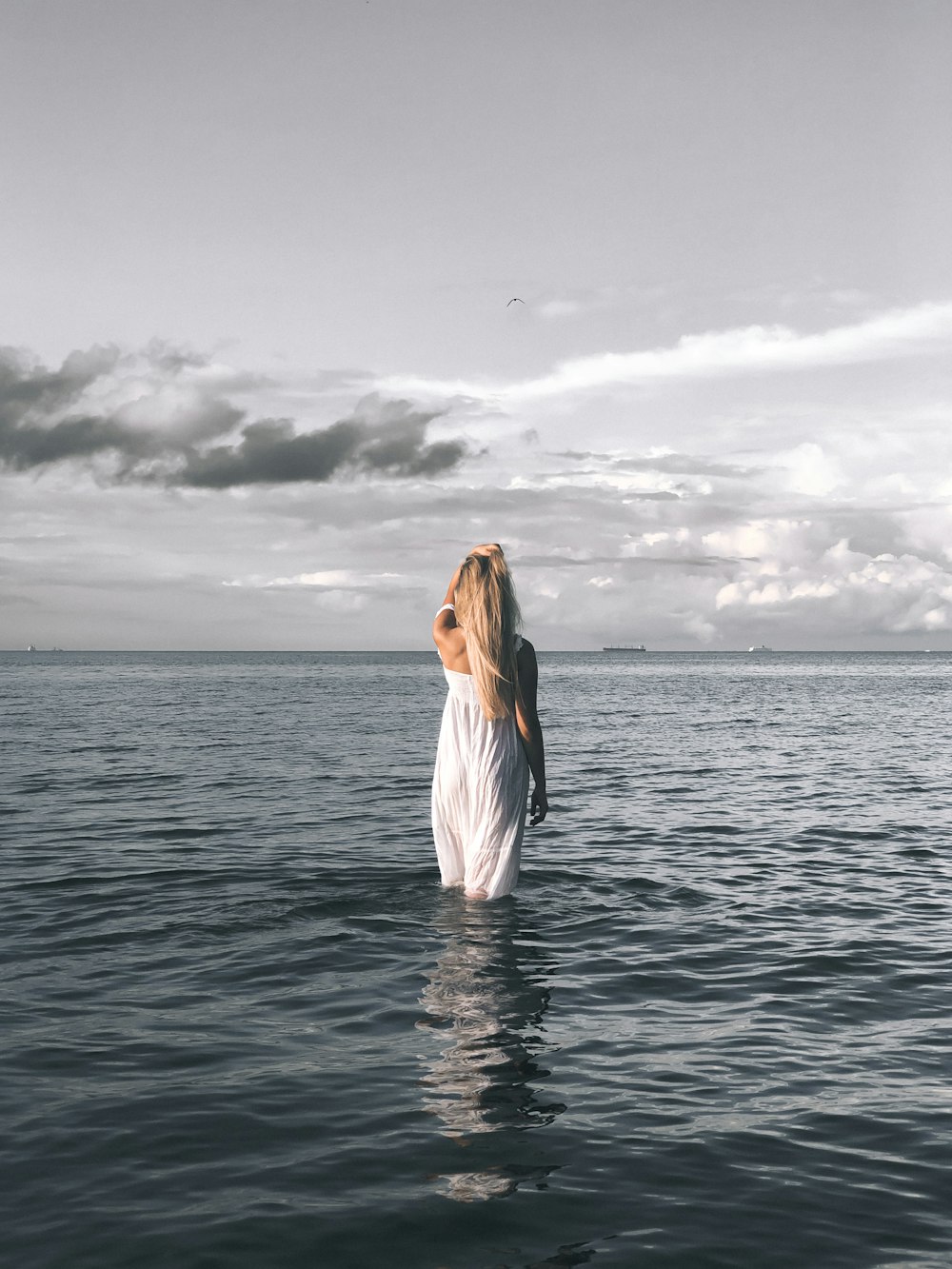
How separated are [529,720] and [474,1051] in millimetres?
3332

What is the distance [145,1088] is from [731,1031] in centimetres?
389

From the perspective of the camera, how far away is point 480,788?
9.45 m

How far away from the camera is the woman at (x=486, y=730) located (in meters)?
9.03

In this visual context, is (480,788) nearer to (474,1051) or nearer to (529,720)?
(529,720)

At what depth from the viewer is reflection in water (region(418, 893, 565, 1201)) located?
5.42 metres

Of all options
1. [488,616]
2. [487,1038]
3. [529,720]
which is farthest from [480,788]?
[487,1038]

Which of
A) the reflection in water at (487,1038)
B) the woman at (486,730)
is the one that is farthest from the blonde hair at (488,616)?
the reflection in water at (487,1038)

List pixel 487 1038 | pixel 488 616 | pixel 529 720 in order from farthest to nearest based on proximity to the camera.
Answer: pixel 529 720 → pixel 488 616 → pixel 487 1038

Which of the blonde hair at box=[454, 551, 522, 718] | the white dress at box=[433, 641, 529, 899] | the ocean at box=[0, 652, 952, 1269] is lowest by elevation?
the ocean at box=[0, 652, 952, 1269]

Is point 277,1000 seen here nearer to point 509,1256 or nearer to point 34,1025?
point 34,1025

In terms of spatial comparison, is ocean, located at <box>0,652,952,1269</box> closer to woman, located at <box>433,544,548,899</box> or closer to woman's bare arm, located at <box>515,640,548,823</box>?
woman, located at <box>433,544,548,899</box>

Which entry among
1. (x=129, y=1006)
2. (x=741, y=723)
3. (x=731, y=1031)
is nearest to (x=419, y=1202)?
(x=731, y=1031)

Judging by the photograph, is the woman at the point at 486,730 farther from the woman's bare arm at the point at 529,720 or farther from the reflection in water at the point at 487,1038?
the reflection in water at the point at 487,1038

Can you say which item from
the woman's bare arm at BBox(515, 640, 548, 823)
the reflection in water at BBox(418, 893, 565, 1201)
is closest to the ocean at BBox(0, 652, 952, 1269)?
the reflection in water at BBox(418, 893, 565, 1201)
